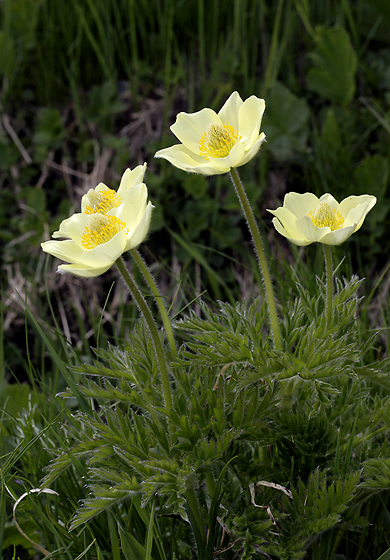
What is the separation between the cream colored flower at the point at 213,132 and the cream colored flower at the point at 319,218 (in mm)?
213

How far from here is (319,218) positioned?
1516 mm

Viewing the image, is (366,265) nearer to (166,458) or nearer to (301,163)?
(301,163)

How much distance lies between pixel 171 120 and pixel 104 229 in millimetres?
2157

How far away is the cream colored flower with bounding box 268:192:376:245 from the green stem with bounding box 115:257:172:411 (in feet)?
1.28

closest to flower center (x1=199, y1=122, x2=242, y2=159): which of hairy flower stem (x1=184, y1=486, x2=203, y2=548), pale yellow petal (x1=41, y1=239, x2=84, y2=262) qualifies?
pale yellow petal (x1=41, y1=239, x2=84, y2=262)

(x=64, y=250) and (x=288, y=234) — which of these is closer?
(x=64, y=250)

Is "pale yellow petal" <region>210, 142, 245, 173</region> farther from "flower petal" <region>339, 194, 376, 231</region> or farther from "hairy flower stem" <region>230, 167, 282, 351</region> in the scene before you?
"flower petal" <region>339, 194, 376, 231</region>

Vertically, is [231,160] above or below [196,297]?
above

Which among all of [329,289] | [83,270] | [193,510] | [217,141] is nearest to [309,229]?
[329,289]

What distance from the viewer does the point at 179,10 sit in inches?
131

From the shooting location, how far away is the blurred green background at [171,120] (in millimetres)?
2998

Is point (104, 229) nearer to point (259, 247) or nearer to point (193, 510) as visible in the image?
point (259, 247)

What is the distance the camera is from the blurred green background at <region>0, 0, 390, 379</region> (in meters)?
3.00

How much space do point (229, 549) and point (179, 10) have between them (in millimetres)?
2985
